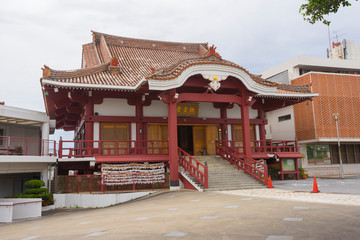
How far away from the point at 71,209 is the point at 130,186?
10.9 feet

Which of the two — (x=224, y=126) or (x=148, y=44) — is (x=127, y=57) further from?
(x=224, y=126)

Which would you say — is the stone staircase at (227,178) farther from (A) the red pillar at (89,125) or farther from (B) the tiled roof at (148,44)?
(B) the tiled roof at (148,44)

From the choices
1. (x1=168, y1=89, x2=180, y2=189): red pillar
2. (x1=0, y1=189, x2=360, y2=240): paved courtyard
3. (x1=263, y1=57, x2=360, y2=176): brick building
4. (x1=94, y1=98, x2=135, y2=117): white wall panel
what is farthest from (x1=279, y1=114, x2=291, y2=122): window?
(x1=0, y1=189, x2=360, y2=240): paved courtyard

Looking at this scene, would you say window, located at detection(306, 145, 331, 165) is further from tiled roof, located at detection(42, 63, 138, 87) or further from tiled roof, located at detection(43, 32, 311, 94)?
tiled roof, located at detection(42, 63, 138, 87)

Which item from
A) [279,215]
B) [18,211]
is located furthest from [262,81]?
[18,211]

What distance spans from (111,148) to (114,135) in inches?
68.7

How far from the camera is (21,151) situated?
63.6 ft

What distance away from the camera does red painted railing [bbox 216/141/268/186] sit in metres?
16.2

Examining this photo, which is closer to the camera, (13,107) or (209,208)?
(209,208)

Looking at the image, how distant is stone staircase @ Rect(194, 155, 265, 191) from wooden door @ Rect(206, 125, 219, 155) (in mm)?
2734

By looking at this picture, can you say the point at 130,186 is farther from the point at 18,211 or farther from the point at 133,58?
the point at 133,58

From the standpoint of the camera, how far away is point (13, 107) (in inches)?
739

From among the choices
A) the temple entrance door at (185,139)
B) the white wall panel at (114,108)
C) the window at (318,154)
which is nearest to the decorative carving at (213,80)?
the white wall panel at (114,108)

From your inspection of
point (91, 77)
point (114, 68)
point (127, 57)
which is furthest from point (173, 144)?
point (127, 57)
